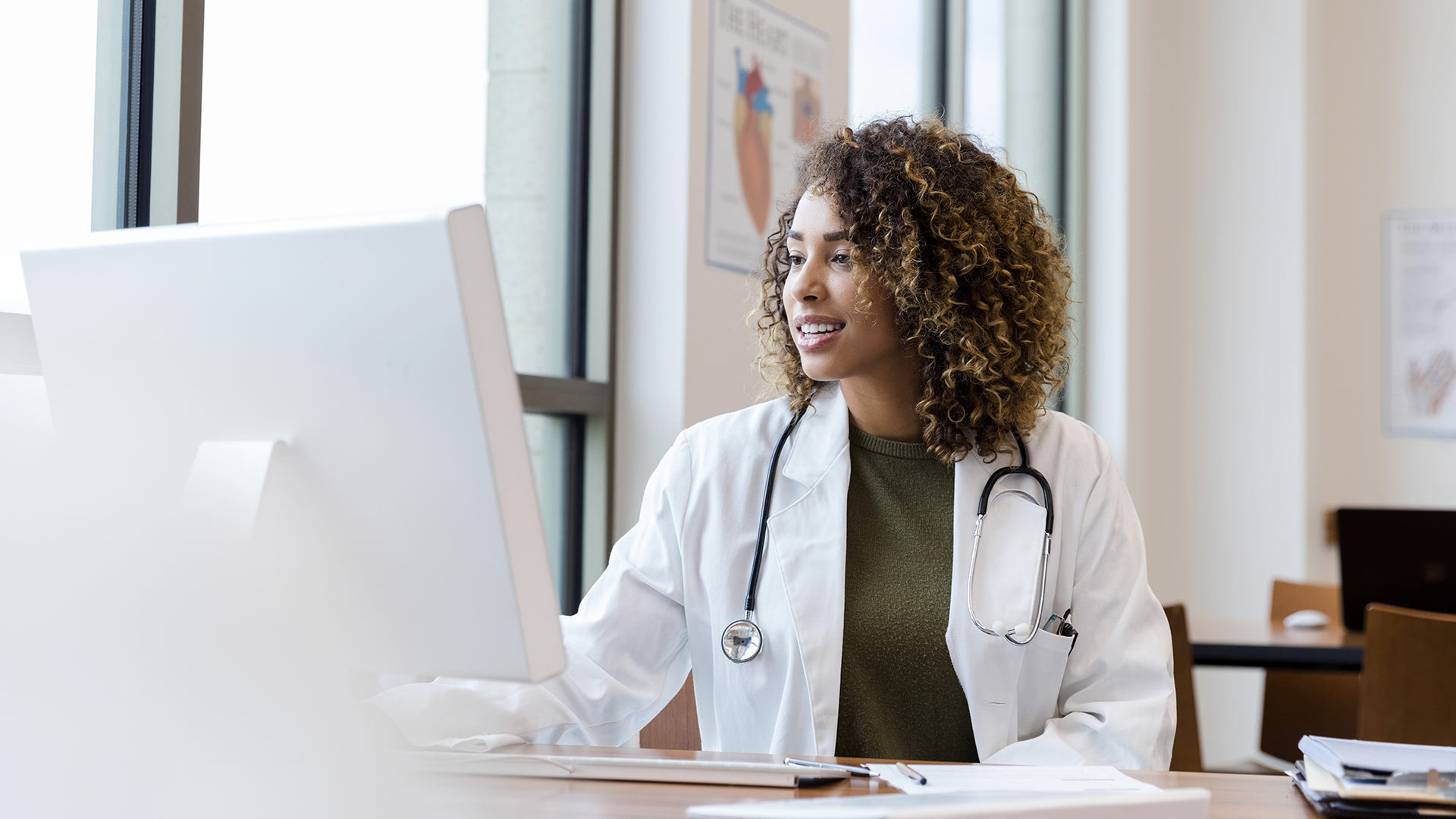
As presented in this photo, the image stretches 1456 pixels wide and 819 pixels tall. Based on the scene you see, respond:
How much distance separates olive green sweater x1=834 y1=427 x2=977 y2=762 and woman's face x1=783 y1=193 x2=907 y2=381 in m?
0.22

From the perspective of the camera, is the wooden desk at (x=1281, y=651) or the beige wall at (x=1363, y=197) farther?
the beige wall at (x=1363, y=197)

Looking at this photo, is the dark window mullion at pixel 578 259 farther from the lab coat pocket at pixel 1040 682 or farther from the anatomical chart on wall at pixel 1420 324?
the anatomical chart on wall at pixel 1420 324

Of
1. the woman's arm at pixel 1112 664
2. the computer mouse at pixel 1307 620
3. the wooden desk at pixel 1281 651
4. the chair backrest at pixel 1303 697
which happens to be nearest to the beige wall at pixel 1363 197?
the chair backrest at pixel 1303 697

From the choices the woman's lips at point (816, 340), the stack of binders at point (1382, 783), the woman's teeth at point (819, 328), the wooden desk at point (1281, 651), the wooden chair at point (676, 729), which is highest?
the woman's teeth at point (819, 328)

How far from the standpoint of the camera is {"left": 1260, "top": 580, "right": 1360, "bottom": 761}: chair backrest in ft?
10.5

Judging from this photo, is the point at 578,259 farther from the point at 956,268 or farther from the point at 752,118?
the point at 956,268

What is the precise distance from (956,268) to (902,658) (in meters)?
0.48

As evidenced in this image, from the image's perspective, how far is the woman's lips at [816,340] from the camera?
154 centimetres

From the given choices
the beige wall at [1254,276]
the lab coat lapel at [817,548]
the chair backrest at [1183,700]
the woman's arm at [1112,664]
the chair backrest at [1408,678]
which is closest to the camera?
the woman's arm at [1112,664]

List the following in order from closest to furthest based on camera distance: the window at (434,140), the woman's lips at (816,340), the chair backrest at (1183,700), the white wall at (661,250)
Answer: the woman's lips at (816,340) < the window at (434,140) < the chair backrest at (1183,700) < the white wall at (661,250)

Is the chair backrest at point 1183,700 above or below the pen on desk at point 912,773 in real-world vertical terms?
below

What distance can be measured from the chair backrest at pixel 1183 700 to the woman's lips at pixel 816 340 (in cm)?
76

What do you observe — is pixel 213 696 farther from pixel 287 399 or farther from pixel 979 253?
pixel 979 253

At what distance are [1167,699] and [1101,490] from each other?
0.26 m
